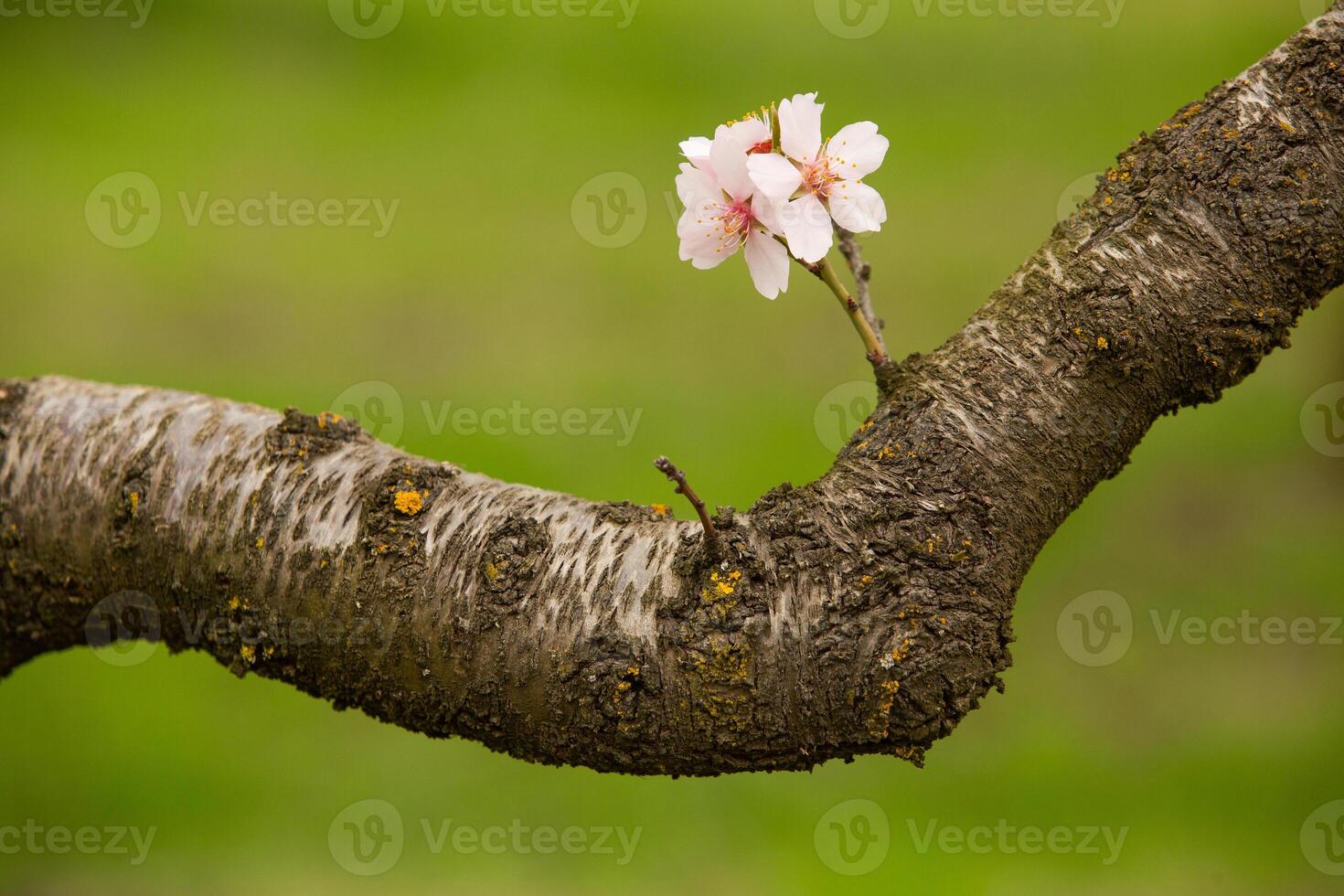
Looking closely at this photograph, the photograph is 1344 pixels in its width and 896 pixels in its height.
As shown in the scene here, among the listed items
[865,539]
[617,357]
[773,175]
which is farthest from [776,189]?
[617,357]

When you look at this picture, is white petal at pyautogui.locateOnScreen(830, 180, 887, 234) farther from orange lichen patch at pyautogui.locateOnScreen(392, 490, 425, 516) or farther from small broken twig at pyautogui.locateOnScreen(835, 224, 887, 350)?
orange lichen patch at pyautogui.locateOnScreen(392, 490, 425, 516)

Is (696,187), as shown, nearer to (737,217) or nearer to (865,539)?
(737,217)

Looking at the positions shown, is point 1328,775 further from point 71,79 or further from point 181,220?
point 71,79

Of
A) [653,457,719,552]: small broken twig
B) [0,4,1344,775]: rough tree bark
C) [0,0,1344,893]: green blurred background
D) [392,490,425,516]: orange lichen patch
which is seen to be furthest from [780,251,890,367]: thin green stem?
[0,0,1344,893]: green blurred background

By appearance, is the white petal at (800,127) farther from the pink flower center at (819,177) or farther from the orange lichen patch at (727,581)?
the orange lichen patch at (727,581)

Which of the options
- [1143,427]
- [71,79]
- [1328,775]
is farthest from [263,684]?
[1328,775]

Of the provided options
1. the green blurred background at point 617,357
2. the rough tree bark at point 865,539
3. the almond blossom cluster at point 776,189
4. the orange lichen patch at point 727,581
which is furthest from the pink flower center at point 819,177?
the green blurred background at point 617,357
